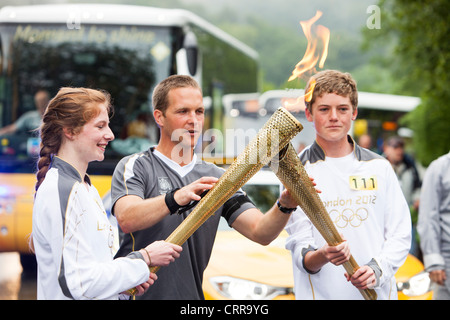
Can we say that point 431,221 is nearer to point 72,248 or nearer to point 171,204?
point 171,204

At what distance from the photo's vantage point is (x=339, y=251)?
99.3 inches

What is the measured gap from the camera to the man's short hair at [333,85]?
9.20 feet

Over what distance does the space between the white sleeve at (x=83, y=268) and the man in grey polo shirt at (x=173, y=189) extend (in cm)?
33

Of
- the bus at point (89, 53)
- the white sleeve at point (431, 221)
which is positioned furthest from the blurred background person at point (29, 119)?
the white sleeve at point (431, 221)

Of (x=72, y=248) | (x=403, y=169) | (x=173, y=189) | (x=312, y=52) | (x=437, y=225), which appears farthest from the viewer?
(x=403, y=169)

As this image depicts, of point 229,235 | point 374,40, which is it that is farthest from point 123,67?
point 374,40

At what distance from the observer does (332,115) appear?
2787mm

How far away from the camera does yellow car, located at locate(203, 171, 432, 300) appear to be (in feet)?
13.6

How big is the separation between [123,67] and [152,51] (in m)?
0.42

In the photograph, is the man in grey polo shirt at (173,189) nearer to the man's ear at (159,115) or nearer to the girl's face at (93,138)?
the man's ear at (159,115)

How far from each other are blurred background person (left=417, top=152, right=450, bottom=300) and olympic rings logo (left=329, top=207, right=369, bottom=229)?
122cm

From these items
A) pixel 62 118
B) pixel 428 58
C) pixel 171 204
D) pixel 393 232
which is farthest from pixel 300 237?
pixel 428 58

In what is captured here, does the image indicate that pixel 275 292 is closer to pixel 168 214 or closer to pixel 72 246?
pixel 168 214

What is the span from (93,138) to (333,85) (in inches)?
45.1
